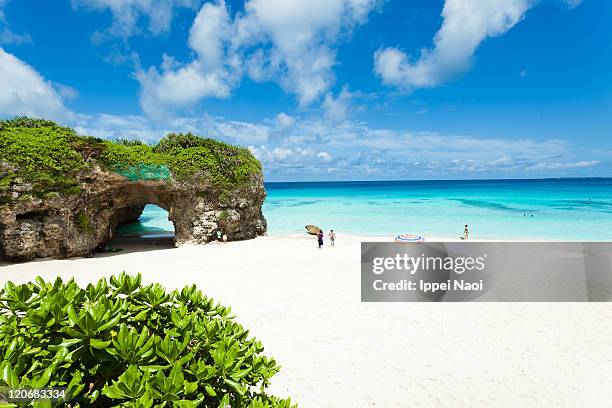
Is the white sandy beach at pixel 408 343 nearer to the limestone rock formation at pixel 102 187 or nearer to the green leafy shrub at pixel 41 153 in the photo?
the limestone rock formation at pixel 102 187

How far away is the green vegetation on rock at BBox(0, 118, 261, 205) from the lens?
13.8 m

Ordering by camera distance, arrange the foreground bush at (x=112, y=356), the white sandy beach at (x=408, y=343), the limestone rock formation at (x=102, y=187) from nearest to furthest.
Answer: the foreground bush at (x=112, y=356) → the white sandy beach at (x=408, y=343) → the limestone rock formation at (x=102, y=187)

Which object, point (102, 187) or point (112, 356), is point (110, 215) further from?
point (112, 356)

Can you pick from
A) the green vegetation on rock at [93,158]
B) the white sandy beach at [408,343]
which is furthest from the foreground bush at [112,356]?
the green vegetation on rock at [93,158]

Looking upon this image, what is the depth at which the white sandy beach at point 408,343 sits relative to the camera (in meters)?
5.91

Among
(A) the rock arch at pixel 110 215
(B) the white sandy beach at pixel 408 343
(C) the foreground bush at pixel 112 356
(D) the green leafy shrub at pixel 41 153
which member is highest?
(D) the green leafy shrub at pixel 41 153

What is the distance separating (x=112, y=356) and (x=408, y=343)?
23.0 ft

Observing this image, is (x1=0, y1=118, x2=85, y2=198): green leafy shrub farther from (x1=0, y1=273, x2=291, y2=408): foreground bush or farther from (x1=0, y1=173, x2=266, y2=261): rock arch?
(x1=0, y1=273, x2=291, y2=408): foreground bush

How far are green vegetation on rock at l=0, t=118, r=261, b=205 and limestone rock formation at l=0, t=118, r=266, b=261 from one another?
0.04 meters

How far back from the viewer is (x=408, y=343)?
298 inches

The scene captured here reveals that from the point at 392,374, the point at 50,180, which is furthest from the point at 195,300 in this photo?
the point at 50,180

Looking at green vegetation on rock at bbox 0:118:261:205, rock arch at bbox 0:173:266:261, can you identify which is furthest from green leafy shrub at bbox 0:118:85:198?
rock arch at bbox 0:173:266:261

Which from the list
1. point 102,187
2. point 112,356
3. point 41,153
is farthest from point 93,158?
point 112,356

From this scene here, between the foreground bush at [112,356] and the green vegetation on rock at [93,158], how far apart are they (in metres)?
15.3
